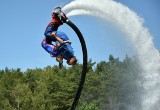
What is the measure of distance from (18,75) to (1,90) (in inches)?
933

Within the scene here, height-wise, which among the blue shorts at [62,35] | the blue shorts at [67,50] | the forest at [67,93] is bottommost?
the blue shorts at [67,50]

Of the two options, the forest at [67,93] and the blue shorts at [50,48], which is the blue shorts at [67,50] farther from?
the forest at [67,93]

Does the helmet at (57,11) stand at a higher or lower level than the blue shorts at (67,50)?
higher

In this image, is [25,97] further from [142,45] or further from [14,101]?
[142,45]

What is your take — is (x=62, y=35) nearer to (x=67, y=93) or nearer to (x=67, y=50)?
(x=67, y=50)

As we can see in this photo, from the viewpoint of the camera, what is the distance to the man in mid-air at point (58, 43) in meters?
17.9

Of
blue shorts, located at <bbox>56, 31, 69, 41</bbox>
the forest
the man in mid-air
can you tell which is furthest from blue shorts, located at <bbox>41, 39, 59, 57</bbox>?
the forest

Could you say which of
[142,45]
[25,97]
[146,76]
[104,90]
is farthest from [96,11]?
[104,90]

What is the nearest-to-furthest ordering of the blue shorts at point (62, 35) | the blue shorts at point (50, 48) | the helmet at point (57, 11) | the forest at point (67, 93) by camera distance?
the helmet at point (57, 11), the blue shorts at point (62, 35), the blue shorts at point (50, 48), the forest at point (67, 93)

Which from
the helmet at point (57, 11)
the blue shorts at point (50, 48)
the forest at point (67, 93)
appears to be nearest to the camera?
the helmet at point (57, 11)

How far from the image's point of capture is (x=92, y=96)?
100688 millimetres

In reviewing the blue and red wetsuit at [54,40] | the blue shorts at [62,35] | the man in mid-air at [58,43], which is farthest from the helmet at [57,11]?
the blue shorts at [62,35]

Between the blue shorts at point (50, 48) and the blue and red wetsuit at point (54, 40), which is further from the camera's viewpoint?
the blue shorts at point (50, 48)

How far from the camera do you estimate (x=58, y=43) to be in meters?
18.1
